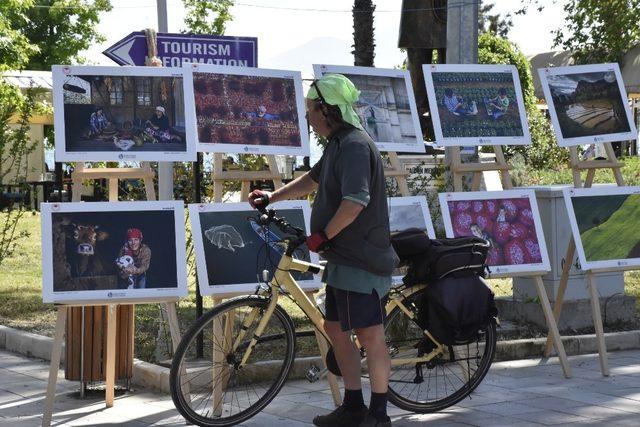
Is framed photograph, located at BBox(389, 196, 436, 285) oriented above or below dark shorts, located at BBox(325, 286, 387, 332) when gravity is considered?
above

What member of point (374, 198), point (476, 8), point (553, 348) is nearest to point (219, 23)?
point (476, 8)

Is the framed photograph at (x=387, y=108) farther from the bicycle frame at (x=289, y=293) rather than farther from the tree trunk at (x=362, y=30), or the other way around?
the tree trunk at (x=362, y=30)

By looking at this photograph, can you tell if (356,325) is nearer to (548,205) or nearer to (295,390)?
(295,390)

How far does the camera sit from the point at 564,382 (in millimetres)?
7492

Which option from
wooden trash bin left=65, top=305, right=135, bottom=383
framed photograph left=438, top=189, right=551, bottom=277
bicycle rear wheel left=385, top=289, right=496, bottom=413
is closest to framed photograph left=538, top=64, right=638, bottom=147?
framed photograph left=438, top=189, right=551, bottom=277

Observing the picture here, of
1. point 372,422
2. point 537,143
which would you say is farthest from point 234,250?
point 537,143

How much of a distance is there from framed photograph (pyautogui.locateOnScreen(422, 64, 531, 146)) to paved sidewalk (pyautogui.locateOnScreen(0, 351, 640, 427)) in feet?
5.28

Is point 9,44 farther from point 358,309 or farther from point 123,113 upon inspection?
point 358,309

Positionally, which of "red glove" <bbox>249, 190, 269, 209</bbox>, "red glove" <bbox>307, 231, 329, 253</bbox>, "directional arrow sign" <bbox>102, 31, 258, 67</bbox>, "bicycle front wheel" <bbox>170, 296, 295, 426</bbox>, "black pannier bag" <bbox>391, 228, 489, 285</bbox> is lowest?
"bicycle front wheel" <bbox>170, 296, 295, 426</bbox>

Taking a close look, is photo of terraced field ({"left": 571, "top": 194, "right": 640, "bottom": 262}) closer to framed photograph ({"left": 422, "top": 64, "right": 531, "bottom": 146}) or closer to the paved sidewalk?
framed photograph ({"left": 422, "top": 64, "right": 531, "bottom": 146})

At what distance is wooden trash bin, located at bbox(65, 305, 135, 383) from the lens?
708 centimetres

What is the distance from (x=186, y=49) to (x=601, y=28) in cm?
1079

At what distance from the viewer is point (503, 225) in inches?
305

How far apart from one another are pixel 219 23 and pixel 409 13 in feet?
50.5
